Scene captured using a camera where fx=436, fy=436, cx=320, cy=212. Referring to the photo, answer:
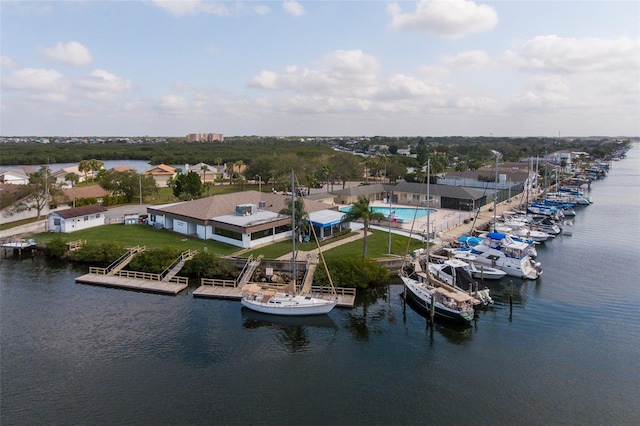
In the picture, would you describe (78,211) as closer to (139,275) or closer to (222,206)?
(222,206)

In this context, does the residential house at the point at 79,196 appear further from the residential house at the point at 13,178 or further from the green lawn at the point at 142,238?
the residential house at the point at 13,178

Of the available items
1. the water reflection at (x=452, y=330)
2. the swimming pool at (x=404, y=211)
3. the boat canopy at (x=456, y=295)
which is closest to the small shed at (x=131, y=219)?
the swimming pool at (x=404, y=211)

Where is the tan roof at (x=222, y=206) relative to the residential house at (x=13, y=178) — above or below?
below

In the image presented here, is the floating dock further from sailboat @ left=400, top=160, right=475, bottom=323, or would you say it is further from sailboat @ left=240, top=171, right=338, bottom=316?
sailboat @ left=400, top=160, right=475, bottom=323

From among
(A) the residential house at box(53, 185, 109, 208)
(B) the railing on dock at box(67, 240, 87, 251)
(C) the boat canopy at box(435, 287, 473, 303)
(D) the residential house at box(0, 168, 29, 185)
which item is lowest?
(C) the boat canopy at box(435, 287, 473, 303)

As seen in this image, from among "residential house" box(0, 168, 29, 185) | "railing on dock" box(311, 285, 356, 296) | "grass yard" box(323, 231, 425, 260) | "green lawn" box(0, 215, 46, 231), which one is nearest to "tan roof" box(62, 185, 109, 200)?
"green lawn" box(0, 215, 46, 231)

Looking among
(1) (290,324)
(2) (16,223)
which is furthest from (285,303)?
(2) (16,223)
